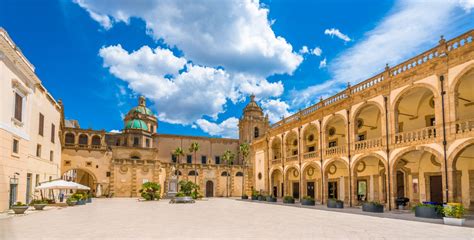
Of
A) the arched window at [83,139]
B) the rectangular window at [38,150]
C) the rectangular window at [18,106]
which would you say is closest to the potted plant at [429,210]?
the rectangular window at [18,106]

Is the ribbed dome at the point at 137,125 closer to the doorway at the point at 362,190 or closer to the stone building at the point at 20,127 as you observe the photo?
the stone building at the point at 20,127

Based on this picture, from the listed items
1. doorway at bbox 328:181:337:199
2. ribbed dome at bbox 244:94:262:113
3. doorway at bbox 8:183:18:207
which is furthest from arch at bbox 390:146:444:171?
ribbed dome at bbox 244:94:262:113

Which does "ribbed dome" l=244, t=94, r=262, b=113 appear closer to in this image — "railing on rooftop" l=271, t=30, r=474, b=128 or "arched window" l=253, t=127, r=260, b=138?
"arched window" l=253, t=127, r=260, b=138

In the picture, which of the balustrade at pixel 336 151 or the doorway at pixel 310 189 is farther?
the doorway at pixel 310 189

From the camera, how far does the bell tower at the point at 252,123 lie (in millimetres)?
68438

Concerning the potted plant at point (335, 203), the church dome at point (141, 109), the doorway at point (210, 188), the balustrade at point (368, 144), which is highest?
the church dome at point (141, 109)

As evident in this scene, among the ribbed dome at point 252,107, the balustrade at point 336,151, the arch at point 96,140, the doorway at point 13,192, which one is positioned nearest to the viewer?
the doorway at point 13,192

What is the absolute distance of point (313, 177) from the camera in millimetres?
39125

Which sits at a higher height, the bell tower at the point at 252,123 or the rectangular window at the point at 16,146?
the bell tower at the point at 252,123

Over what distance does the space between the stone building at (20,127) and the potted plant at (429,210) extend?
80.4 feet

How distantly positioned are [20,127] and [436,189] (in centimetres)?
3005

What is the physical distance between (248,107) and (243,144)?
762 centimetres

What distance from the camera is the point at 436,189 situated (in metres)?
24.7

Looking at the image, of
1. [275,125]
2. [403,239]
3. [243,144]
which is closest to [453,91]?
[403,239]
